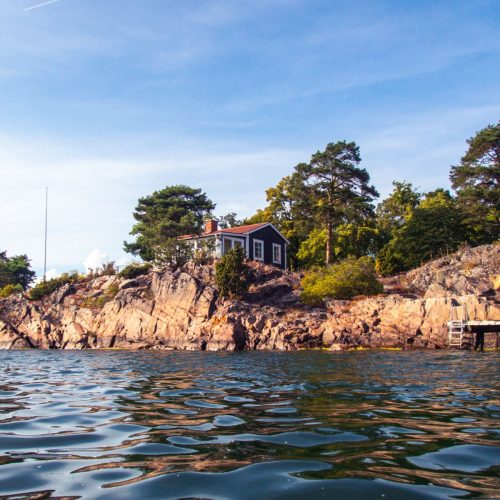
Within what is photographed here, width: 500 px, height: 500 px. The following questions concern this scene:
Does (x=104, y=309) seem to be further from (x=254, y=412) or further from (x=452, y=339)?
(x=254, y=412)

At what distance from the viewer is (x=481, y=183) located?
44.6 m

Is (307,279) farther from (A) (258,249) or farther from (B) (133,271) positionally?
(B) (133,271)

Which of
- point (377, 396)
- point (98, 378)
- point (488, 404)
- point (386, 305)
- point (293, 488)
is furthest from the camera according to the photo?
point (386, 305)

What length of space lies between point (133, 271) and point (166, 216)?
10902 mm

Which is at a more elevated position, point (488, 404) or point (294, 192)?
point (294, 192)

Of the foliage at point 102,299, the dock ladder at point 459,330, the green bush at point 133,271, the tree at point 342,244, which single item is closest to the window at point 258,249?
the tree at point 342,244

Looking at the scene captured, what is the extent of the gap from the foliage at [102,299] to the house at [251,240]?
9526 millimetres

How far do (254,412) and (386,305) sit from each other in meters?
26.1

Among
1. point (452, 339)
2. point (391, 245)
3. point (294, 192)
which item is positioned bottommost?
point (452, 339)

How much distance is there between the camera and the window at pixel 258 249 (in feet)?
164

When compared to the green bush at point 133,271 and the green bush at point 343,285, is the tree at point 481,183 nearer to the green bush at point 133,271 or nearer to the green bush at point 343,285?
the green bush at point 343,285

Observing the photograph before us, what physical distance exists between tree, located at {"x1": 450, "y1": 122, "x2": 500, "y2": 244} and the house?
694 inches

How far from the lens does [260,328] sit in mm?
33344

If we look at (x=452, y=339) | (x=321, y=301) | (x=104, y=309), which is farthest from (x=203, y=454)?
(x=104, y=309)
